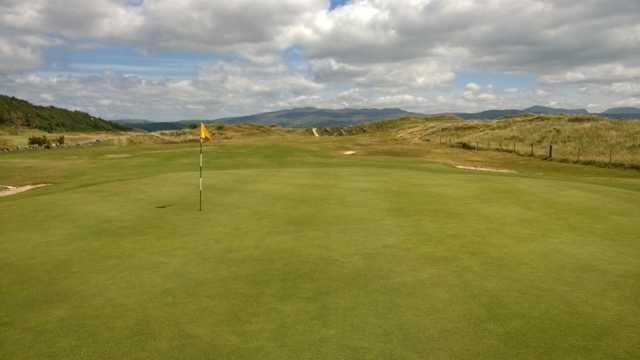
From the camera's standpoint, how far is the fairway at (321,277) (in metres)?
7.63

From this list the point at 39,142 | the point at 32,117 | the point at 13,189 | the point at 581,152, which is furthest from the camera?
the point at 32,117

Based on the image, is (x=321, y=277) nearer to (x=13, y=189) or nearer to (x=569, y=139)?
(x=13, y=189)

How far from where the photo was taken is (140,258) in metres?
12.0

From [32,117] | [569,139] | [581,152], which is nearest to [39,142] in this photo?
[581,152]

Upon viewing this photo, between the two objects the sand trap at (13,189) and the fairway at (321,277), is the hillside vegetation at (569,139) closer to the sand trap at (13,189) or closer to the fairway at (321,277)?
the fairway at (321,277)

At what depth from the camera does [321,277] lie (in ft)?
34.5

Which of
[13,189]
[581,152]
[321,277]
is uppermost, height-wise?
[581,152]

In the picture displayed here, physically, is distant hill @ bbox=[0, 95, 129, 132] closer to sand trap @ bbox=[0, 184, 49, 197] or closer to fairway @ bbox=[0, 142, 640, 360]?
sand trap @ bbox=[0, 184, 49, 197]

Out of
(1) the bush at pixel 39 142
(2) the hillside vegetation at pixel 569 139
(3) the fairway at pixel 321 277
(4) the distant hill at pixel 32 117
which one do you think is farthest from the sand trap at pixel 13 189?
(4) the distant hill at pixel 32 117

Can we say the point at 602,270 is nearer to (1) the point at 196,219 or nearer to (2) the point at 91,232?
(1) the point at 196,219

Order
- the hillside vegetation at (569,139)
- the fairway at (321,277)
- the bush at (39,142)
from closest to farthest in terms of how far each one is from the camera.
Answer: the fairway at (321,277) → the hillside vegetation at (569,139) → the bush at (39,142)

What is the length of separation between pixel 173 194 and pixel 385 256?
12502mm

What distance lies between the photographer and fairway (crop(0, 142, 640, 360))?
7633 millimetres

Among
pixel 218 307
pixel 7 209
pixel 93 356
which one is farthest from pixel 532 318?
pixel 7 209
